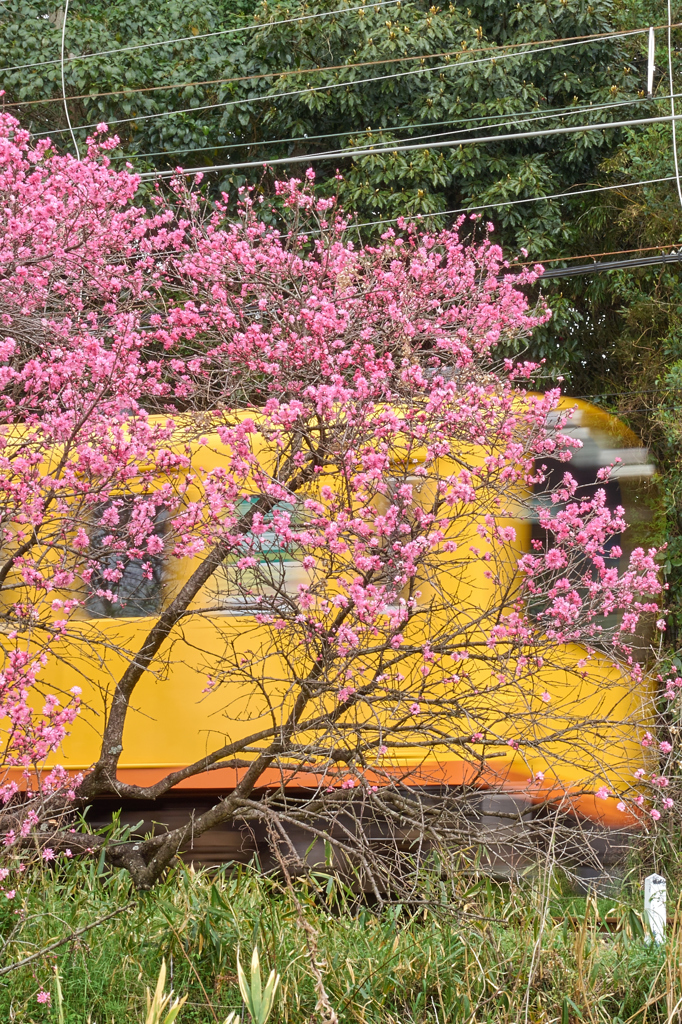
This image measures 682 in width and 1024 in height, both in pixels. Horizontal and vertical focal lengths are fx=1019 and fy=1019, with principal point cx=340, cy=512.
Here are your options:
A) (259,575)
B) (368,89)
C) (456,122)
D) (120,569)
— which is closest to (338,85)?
(368,89)

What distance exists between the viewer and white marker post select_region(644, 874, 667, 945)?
166 inches

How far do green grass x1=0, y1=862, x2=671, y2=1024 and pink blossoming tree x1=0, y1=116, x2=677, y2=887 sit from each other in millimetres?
381

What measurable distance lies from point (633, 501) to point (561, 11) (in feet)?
19.4

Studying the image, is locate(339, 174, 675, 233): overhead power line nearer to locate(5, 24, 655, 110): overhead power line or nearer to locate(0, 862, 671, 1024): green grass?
locate(5, 24, 655, 110): overhead power line

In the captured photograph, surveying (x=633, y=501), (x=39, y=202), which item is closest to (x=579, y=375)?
(x=633, y=501)

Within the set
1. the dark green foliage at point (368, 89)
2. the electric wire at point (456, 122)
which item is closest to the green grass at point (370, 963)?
the dark green foliage at point (368, 89)

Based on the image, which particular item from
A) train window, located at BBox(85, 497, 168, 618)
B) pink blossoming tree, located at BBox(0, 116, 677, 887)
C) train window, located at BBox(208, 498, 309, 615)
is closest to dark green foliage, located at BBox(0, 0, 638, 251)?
pink blossoming tree, located at BBox(0, 116, 677, 887)

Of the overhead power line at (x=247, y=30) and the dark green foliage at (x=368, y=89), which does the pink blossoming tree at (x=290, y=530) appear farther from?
the overhead power line at (x=247, y=30)

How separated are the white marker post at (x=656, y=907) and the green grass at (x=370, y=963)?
9 cm

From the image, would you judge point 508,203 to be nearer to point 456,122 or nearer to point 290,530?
point 456,122

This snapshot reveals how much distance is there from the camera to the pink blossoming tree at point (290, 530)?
4609 millimetres

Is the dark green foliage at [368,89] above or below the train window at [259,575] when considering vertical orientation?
above

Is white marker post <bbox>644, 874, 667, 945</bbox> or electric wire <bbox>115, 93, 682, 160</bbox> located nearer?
white marker post <bbox>644, 874, 667, 945</bbox>

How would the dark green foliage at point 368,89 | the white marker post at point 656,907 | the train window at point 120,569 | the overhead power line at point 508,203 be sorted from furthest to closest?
the dark green foliage at point 368,89
the overhead power line at point 508,203
the train window at point 120,569
the white marker post at point 656,907
